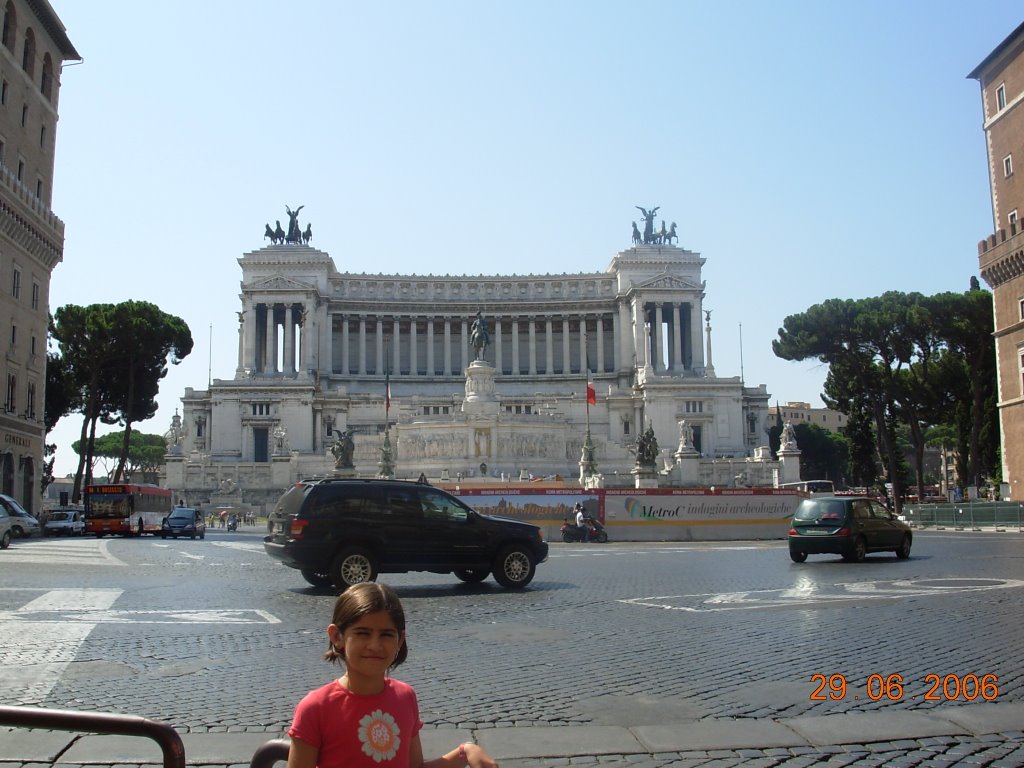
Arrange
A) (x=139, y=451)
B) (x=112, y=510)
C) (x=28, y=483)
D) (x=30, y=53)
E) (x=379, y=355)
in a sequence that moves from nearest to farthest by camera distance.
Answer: (x=112, y=510)
(x=30, y=53)
(x=28, y=483)
(x=379, y=355)
(x=139, y=451)

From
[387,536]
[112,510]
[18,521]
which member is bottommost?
[387,536]

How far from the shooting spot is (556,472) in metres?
71.6

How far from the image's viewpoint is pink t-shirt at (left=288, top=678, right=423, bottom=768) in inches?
148

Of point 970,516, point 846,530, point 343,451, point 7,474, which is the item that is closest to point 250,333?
point 343,451

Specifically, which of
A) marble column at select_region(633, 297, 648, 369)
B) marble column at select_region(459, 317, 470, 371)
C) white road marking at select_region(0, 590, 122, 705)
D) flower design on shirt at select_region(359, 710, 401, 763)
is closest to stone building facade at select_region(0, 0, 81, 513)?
white road marking at select_region(0, 590, 122, 705)

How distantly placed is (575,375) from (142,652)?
94.6 m

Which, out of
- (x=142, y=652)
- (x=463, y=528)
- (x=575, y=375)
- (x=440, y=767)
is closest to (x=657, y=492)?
(x=463, y=528)

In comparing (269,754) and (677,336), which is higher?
(677,336)

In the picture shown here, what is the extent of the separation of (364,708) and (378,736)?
0.12m

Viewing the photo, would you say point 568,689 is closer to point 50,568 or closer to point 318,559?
point 318,559

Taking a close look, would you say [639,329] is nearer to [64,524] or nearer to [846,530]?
[64,524]

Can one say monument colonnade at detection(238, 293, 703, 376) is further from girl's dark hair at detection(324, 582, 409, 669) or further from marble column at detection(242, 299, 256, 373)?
girl's dark hair at detection(324, 582, 409, 669)

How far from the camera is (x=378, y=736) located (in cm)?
381
